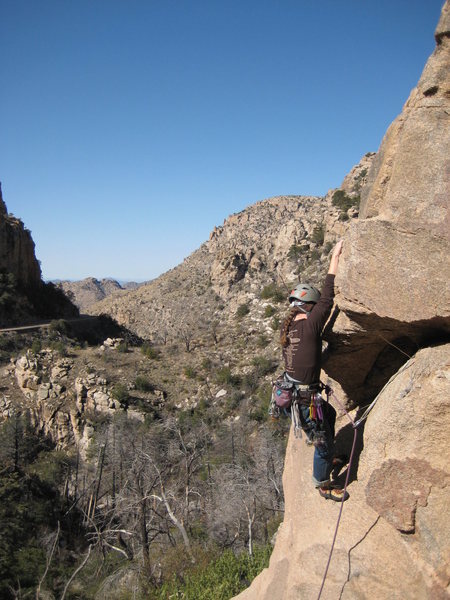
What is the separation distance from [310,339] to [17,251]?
181 ft

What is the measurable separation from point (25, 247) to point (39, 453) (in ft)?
109

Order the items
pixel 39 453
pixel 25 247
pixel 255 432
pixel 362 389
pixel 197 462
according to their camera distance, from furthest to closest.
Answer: pixel 25 247 → pixel 39 453 → pixel 255 432 → pixel 197 462 → pixel 362 389

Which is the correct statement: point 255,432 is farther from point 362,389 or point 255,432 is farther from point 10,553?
point 362,389

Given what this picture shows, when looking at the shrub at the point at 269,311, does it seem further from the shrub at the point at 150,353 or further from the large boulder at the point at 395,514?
the large boulder at the point at 395,514

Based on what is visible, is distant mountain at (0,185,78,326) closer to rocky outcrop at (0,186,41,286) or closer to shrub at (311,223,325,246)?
rocky outcrop at (0,186,41,286)

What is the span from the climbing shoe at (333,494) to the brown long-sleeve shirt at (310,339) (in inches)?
56.4

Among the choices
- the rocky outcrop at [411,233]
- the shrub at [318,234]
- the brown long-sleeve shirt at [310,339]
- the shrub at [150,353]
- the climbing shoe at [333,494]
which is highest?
the shrub at [318,234]

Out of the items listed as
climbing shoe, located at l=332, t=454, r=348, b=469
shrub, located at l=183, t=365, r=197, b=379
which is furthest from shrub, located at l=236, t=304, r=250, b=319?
climbing shoe, located at l=332, t=454, r=348, b=469

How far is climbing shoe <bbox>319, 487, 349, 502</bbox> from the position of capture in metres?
4.95

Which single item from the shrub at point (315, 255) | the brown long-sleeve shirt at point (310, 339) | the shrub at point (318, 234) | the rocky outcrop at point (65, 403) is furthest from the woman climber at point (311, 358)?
the shrub at point (318, 234)

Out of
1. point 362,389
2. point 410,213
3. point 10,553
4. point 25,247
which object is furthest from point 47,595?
point 25,247

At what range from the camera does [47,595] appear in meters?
13.9

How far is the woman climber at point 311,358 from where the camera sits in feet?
16.1

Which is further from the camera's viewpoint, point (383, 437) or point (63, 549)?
point (63, 549)
